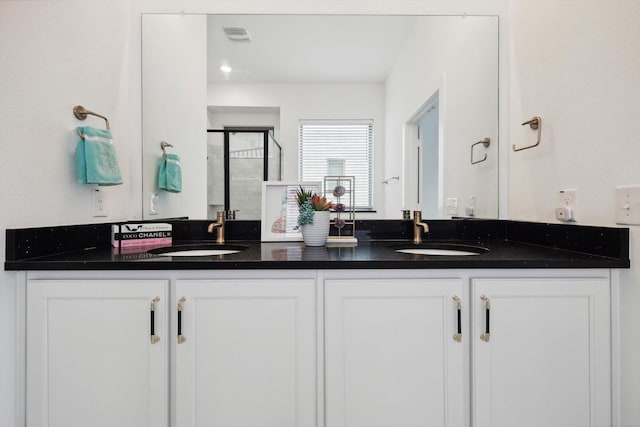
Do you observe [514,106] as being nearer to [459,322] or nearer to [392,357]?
[459,322]

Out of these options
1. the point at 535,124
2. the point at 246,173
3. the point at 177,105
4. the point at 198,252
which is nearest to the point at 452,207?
the point at 535,124

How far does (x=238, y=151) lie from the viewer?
1742 mm

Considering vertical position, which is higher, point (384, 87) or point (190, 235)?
point (384, 87)

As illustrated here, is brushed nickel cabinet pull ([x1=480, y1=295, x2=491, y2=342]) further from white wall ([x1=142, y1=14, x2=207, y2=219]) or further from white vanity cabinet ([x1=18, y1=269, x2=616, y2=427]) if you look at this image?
white wall ([x1=142, y1=14, x2=207, y2=219])

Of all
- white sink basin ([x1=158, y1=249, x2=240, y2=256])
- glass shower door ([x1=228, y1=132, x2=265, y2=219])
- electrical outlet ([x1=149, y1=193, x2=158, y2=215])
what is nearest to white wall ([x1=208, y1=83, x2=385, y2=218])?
glass shower door ([x1=228, y1=132, x2=265, y2=219])

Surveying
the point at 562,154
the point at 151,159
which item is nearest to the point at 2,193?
the point at 151,159

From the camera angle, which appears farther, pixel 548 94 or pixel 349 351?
pixel 548 94

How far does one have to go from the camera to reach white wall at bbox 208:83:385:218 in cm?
→ 175

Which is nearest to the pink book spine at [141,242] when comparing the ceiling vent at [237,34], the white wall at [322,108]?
the white wall at [322,108]

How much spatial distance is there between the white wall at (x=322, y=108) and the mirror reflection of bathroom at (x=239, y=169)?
7cm

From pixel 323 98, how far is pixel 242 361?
1.23 meters

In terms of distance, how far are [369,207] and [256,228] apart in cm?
56

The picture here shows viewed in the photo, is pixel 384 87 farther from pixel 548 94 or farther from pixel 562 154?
pixel 562 154

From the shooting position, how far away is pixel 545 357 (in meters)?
1.12
